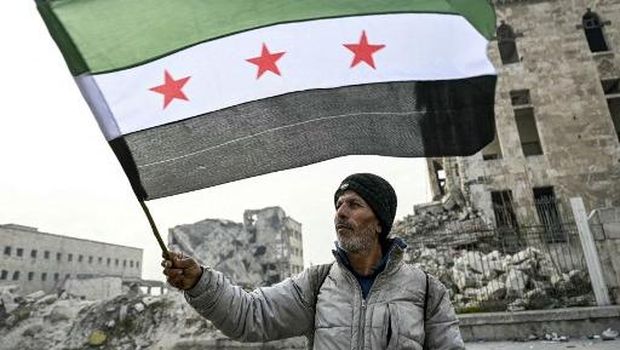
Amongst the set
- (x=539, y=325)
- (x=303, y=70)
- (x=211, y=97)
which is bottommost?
(x=539, y=325)

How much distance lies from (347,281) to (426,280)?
1.29 feet

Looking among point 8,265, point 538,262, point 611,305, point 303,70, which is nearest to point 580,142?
point 538,262

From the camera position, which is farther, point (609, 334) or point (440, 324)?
point (609, 334)

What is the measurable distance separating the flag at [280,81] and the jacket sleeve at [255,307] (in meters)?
0.59

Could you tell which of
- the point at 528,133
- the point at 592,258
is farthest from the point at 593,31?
the point at 592,258

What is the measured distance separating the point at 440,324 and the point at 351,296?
1.42 feet

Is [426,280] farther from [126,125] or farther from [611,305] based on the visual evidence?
[611,305]

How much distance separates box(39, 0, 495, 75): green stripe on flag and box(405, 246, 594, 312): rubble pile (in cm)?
725

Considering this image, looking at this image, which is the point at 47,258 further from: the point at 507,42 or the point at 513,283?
the point at 513,283

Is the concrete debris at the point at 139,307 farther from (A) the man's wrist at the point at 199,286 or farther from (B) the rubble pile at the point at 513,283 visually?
(A) the man's wrist at the point at 199,286

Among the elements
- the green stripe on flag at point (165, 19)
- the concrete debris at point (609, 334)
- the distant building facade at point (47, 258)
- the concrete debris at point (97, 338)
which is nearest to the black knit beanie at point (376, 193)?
the green stripe on flag at point (165, 19)

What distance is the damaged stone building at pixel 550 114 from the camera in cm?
1647

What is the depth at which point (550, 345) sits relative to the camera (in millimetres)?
6180

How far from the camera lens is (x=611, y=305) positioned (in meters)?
6.90
